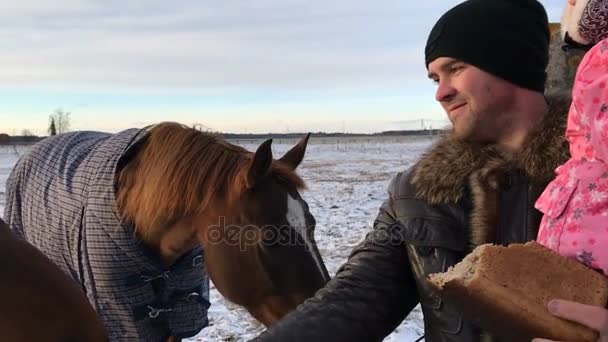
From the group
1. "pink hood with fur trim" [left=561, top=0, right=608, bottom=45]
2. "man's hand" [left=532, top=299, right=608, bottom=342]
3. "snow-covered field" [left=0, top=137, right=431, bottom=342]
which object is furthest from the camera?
"snow-covered field" [left=0, top=137, right=431, bottom=342]

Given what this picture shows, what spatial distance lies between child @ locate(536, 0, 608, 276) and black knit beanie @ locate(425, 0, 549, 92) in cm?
33

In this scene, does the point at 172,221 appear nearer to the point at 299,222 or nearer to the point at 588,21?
the point at 299,222

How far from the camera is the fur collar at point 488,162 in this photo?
4.07 feet

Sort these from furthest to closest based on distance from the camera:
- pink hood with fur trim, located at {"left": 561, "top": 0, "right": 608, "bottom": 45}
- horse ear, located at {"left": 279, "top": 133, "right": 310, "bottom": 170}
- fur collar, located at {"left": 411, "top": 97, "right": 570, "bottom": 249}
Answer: horse ear, located at {"left": 279, "top": 133, "right": 310, "bottom": 170}
fur collar, located at {"left": 411, "top": 97, "right": 570, "bottom": 249}
pink hood with fur trim, located at {"left": 561, "top": 0, "right": 608, "bottom": 45}

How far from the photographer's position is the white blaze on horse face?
2.21 meters

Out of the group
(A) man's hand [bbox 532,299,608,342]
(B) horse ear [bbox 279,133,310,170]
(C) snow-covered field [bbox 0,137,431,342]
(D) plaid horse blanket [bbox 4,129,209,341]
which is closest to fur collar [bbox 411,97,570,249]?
(C) snow-covered field [bbox 0,137,431,342]

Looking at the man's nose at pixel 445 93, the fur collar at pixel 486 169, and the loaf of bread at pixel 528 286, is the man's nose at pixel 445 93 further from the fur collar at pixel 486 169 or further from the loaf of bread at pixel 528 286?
the loaf of bread at pixel 528 286

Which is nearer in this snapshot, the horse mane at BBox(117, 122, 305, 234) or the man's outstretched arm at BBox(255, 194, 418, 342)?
the man's outstretched arm at BBox(255, 194, 418, 342)

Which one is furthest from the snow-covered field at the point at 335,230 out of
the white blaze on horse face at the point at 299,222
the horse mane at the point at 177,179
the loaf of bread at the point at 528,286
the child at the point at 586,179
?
the loaf of bread at the point at 528,286

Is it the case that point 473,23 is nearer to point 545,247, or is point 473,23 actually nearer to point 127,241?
point 545,247

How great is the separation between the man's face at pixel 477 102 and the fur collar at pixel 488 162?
0.04 metres

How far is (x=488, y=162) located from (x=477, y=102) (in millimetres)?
154

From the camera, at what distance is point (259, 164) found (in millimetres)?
2201
